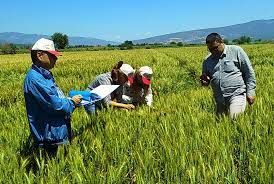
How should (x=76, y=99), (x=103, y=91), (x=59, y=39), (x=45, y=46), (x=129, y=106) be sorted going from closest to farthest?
(x=45, y=46), (x=76, y=99), (x=103, y=91), (x=129, y=106), (x=59, y=39)

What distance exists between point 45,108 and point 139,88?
2034 millimetres

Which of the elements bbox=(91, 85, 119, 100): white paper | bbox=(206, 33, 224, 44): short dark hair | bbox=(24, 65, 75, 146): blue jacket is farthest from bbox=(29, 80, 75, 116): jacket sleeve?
bbox=(206, 33, 224, 44): short dark hair

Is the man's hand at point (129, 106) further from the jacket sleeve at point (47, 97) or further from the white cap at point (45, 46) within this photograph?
the white cap at point (45, 46)

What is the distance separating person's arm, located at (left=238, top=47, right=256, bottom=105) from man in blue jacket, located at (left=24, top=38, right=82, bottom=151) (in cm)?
250

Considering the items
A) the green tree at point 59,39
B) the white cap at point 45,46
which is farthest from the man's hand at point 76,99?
the green tree at point 59,39

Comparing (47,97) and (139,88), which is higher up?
(47,97)

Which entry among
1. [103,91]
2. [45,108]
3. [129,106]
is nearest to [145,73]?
[129,106]

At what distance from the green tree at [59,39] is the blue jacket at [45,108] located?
379 feet

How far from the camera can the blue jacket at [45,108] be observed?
3754 mm

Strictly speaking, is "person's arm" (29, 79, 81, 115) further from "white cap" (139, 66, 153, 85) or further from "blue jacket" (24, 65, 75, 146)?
"white cap" (139, 66, 153, 85)

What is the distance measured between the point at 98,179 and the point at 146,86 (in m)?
2.56

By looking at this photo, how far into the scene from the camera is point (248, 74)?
5.75 meters

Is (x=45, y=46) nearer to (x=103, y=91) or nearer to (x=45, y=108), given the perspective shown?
(x=45, y=108)

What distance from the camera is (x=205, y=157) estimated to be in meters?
3.69
